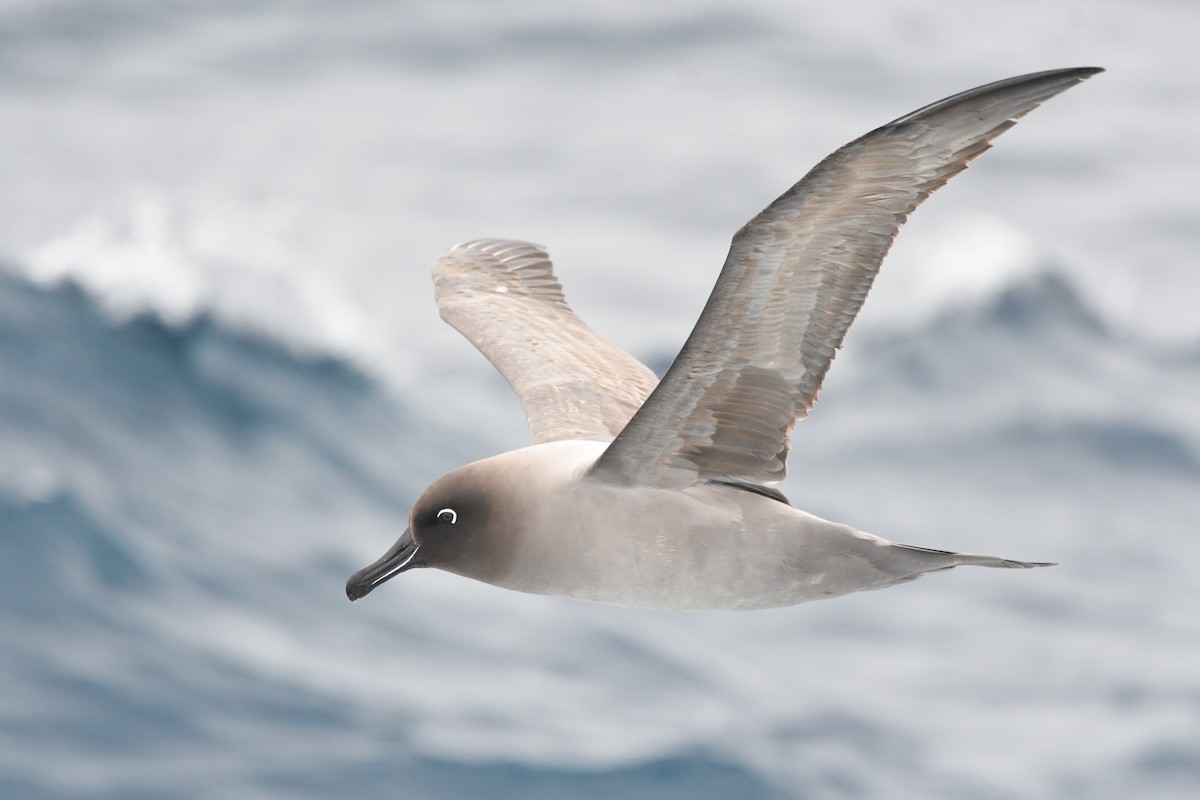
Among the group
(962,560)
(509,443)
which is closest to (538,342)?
(962,560)

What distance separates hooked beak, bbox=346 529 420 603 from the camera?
7.19 metres

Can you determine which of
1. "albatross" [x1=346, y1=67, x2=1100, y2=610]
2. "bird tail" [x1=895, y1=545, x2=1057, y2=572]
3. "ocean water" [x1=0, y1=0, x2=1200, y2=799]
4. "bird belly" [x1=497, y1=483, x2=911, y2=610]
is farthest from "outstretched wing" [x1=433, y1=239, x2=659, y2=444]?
"ocean water" [x1=0, y1=0, x2=1200, y2=799]

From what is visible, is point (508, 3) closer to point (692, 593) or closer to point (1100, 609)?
point (1100, 609)

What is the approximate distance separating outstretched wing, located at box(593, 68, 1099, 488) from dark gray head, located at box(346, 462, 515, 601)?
0.45m

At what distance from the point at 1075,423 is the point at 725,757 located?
453 inches

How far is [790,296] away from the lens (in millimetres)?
6516

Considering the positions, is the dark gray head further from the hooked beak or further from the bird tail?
the bird tail

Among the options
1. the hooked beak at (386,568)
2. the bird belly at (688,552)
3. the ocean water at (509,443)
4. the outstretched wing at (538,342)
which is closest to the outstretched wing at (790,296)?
the bird belly at (688,552)

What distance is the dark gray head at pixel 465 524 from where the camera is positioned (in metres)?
6.99

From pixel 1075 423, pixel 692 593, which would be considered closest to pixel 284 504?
pixel 1075 423

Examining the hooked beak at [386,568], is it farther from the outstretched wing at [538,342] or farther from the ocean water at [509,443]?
the ocean water at [509,443]

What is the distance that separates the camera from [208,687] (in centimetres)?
3347

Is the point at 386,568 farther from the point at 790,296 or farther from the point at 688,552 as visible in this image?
the point at 790,296

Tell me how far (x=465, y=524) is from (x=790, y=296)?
1.60m
